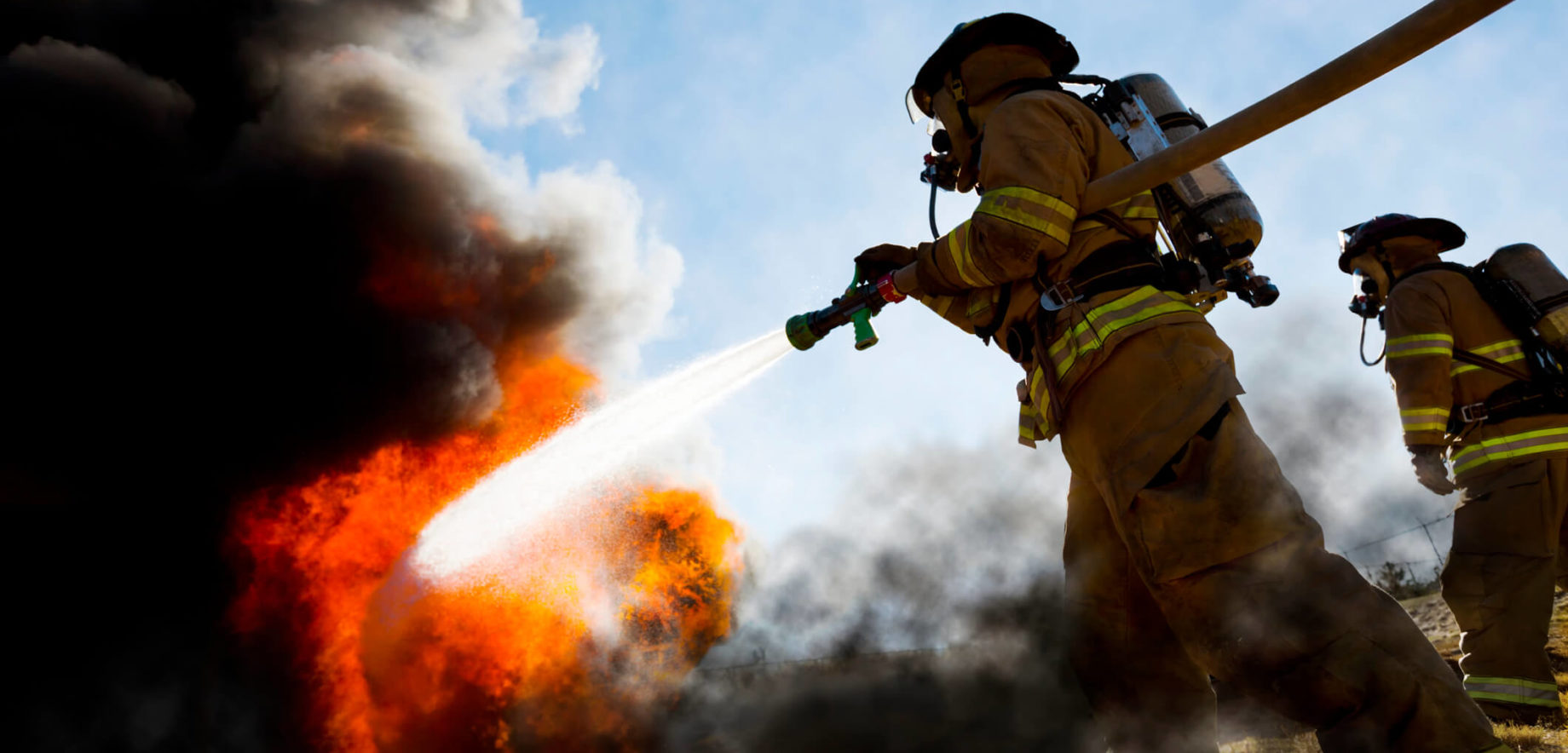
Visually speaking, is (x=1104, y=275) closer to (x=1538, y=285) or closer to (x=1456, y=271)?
(x=1456, y=271)

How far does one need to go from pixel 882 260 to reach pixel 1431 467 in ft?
11.0

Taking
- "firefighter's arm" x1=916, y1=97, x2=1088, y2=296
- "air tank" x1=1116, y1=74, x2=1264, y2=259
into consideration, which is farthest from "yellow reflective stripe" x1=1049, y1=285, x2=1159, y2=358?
"air tank" x1=1116, y1=74, x2=1264, y2=259

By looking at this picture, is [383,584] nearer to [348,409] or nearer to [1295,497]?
[348,409]

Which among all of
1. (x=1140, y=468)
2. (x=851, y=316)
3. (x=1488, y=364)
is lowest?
(x=1140, y=468)

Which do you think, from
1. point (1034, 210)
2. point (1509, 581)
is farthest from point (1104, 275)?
point (1509, 581)

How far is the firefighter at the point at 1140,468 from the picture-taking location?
5.69 feet

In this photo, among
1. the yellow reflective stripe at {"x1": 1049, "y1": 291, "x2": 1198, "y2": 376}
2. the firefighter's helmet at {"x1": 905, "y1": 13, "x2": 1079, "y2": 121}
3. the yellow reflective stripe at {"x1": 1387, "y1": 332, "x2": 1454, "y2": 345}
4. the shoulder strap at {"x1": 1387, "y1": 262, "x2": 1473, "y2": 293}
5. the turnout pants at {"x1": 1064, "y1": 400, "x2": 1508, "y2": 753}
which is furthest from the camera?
the shoulder strap at {"x1": 1387, "y1": 262, "x2": 1473, "y2": 293}

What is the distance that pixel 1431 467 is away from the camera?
3.96 meters

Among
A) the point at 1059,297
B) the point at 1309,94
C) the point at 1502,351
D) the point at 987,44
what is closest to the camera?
the point at 1309,94

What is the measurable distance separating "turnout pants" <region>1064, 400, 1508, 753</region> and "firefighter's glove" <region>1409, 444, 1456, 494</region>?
9.47 feet

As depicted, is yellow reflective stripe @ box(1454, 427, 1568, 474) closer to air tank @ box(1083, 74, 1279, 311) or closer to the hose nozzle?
air tank @ box(1083, 74, 1279, 311)

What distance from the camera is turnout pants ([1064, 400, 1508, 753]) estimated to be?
165cm

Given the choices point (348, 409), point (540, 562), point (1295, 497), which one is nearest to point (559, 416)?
point (540, 562)

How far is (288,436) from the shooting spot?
1187 centimetres
